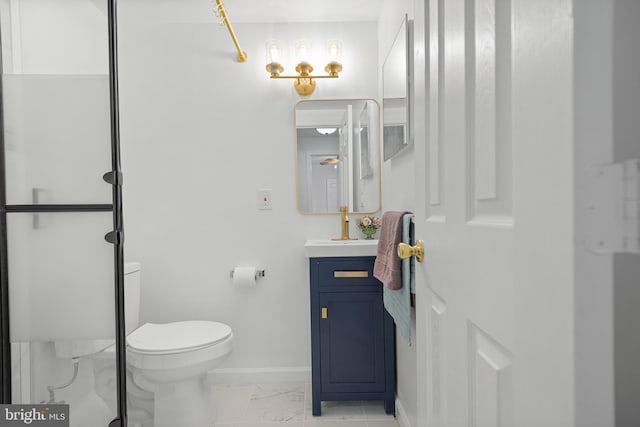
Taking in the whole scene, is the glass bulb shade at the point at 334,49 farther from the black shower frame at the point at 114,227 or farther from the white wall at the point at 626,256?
the white wall at the point at 626,256

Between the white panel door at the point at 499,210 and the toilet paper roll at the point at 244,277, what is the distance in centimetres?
138

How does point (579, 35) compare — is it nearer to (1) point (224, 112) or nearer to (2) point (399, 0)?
(2) point (399, 0)

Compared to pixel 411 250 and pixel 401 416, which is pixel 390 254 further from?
pixel 401 416

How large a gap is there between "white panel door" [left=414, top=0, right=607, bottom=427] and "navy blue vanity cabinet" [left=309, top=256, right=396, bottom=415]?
91 cm

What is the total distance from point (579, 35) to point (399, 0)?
4.96 ft

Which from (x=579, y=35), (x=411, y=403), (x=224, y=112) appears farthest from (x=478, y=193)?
(x=224, y=112)

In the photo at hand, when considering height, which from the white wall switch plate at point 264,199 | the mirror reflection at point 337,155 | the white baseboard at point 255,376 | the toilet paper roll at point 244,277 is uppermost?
the mirror reflection at point 337,155

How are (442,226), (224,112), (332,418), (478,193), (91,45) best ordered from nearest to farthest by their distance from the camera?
1. (478,193)
2. (442,226)
3. (91,45)
4. (332,418)
5. (224,112)

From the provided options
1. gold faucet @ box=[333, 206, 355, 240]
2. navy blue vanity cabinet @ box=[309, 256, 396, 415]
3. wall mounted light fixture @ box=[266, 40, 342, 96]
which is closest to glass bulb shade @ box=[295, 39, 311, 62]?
wall mounted light fixture @ box=[266, 40, 342, 96]

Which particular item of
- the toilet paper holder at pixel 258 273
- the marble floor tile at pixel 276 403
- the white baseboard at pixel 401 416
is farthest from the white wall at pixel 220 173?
the white baseboard at pixel 401 416

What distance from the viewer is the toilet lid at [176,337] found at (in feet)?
4.94

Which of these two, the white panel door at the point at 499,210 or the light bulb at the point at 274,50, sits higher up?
the light bulb at the point at 274,50

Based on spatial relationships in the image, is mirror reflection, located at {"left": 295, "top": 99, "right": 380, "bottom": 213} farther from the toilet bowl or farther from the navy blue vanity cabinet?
the toilet bowl

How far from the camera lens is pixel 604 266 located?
0.98 ft
